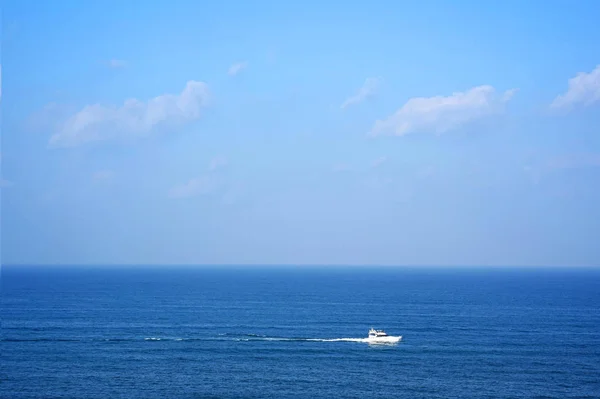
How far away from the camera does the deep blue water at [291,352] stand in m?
72.2

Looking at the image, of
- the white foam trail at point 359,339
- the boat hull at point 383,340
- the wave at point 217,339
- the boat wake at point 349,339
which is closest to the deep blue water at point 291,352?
the wave at point 217,339

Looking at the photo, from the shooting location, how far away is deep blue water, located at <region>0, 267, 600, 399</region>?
72188 millimetres

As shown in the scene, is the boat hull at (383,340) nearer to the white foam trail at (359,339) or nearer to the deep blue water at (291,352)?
the white foam trail at (359,339)

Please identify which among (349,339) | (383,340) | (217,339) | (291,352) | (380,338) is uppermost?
(380,338)

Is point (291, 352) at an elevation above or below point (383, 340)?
below

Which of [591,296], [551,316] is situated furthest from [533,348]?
[591,296]

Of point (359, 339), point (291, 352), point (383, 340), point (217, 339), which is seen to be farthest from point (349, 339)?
point (217, 339)

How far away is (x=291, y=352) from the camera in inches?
3573

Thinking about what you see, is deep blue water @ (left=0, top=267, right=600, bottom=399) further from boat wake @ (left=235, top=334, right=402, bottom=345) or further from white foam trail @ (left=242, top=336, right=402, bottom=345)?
white foam trail @ (left=242, top=336, right=402, bottom=345)

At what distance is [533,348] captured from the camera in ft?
313

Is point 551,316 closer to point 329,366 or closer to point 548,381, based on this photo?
point 548,381

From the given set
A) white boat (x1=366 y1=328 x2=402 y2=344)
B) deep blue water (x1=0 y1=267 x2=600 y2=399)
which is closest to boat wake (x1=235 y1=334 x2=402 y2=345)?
white boat (x1=366 y1=328 x2=402 y2=344)

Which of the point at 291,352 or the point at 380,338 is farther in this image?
the point at 380,338

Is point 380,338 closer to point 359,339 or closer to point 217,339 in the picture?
point 359,339
